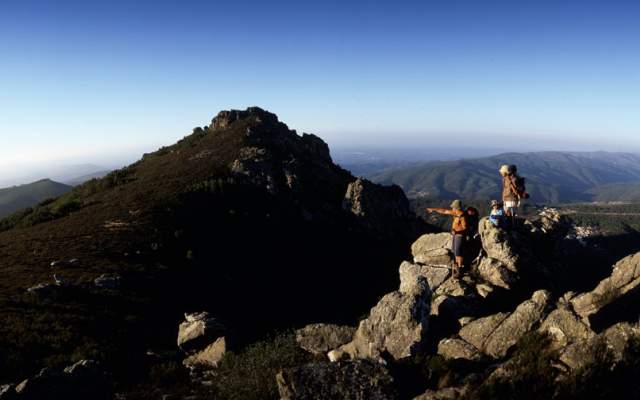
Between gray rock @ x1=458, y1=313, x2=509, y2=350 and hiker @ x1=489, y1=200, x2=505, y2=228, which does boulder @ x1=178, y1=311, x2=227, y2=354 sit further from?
hiker @ x1=489, y1=200, x2=505, y2=228

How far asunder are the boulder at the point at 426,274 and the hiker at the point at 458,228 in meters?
0.94

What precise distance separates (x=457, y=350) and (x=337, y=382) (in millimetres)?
6115

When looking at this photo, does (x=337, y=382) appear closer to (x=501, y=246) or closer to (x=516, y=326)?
(x=516, y=326)

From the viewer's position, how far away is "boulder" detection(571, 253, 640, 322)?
628 inches

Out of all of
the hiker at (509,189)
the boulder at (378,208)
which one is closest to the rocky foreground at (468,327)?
the hiker at (509,189)

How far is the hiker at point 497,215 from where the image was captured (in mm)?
22880

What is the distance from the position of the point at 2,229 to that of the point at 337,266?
4556 centimetres

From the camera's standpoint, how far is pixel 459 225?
784 inches

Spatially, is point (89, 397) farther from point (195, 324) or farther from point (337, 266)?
point (337, 266)

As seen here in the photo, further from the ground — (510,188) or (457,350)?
(510,188)

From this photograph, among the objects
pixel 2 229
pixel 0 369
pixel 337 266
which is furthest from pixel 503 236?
pixel 2 229

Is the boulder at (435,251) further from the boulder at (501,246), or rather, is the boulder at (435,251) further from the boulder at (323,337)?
the boulder at (323,337)

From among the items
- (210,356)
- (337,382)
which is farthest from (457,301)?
(210,356)

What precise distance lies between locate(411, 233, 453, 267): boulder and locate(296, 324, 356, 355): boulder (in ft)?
29.6
